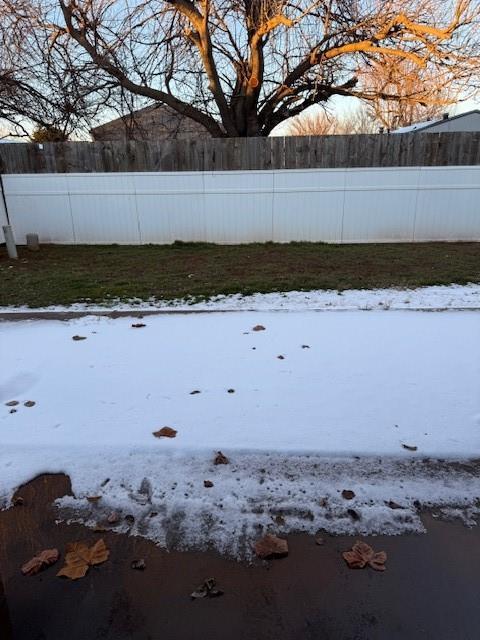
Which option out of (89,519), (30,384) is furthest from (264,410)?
(30,384)

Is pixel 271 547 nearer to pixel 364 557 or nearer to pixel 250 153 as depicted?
pixel 364 557

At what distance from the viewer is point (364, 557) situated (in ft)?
5.89

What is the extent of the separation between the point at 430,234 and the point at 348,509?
8.92m

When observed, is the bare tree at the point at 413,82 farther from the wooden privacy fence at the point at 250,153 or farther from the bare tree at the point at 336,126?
the bare tree at the point at 336,126

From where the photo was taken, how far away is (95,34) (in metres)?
10.8

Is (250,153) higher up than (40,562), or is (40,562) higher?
(250,153)

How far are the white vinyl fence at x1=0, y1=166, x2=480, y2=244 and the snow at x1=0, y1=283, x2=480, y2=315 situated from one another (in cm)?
441

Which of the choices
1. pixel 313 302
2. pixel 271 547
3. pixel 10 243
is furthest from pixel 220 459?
pixel 10 243

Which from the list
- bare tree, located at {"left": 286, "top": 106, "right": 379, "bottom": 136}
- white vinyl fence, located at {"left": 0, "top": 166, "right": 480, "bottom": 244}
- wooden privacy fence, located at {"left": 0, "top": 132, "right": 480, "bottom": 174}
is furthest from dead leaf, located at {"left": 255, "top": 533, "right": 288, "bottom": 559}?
bare tree, located at {"left": 286, "top": 106, "right": 379, "bottom": 136}

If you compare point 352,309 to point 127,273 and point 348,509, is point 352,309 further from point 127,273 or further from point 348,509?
point 127,273

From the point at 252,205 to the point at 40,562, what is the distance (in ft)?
27.9

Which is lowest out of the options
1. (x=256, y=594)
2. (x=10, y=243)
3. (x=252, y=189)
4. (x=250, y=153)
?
(x=256, y=594)

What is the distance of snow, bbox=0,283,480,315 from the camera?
489 centimetres

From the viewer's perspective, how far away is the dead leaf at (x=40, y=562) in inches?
68.8
